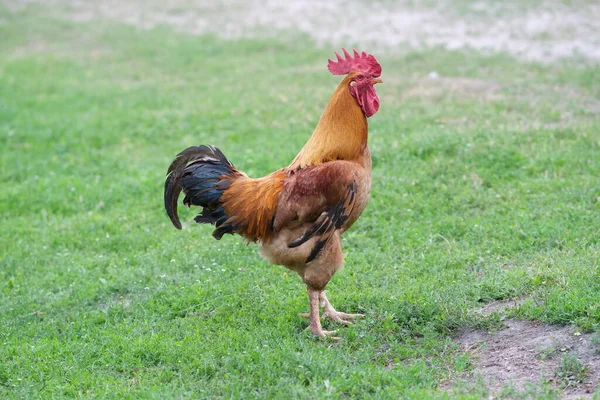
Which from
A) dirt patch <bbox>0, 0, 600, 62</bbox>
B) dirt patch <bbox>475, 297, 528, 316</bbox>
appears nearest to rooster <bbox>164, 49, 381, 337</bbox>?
dirt patch <bbox>475, 297, 528, 316</bbox>

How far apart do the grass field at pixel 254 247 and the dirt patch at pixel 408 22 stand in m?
0.99

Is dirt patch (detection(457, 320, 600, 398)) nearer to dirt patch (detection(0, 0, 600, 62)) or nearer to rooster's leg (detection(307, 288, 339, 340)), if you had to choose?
rooster's leg (detection(307, 288, 339, 340))

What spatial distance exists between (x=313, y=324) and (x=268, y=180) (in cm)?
135

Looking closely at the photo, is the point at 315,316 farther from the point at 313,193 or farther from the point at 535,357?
the point at 535,357

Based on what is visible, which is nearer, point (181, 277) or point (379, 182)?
point (181, 277)

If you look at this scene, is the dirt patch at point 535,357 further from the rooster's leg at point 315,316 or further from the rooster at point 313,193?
the rooster at point 313,193

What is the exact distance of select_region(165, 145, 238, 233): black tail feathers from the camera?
6656 millimetres

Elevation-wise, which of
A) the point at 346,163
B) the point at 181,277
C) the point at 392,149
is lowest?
the point at 181,277

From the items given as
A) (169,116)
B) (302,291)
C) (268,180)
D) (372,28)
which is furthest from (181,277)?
(372,28)

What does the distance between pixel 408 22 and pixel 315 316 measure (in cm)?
1318

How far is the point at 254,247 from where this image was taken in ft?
28.3

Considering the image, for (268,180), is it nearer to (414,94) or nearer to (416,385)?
(416,385)

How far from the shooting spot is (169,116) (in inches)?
538

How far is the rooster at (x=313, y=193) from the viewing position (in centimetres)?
633
